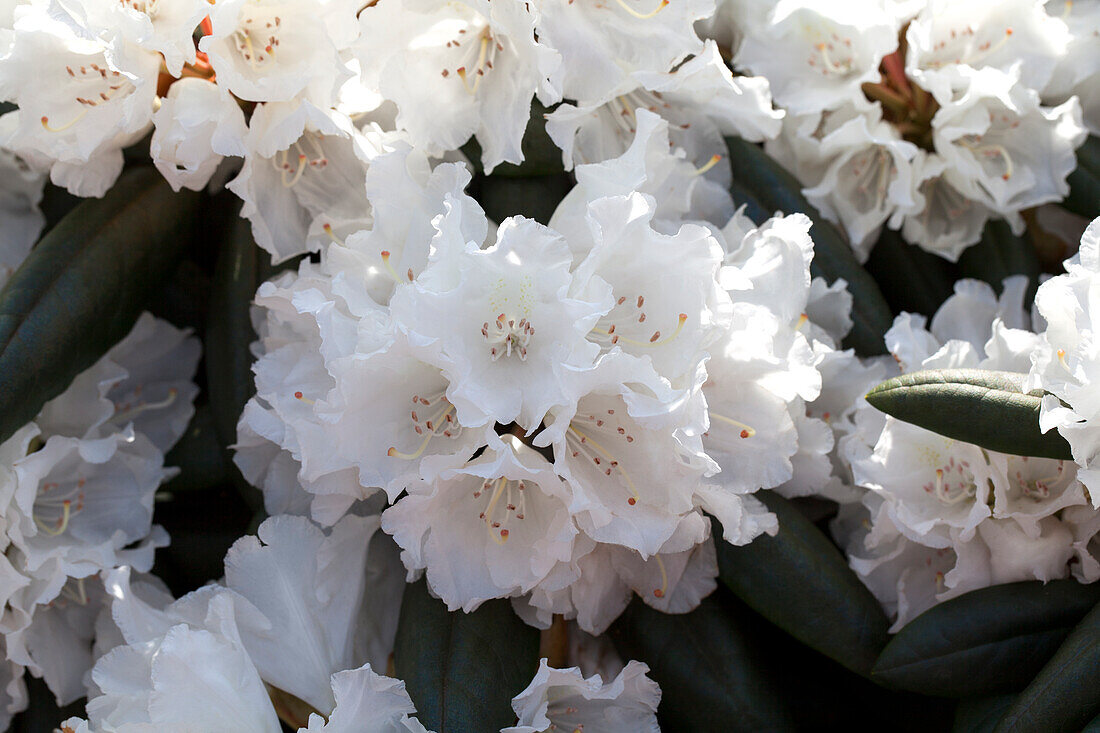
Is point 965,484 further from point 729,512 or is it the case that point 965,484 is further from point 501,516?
point 501,516

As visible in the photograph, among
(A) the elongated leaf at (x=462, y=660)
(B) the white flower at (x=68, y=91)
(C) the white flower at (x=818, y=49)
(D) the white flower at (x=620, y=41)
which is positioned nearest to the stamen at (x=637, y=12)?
(D) the white flower at (x=620, y=41)

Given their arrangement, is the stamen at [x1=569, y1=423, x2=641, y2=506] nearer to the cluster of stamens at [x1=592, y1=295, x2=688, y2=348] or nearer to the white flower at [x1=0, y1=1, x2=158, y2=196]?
the cluster of stamens at [x1=592, y1=295, x2=688, y2=348]

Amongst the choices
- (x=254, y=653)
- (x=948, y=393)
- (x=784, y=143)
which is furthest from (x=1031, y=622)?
(x=254, y=653)

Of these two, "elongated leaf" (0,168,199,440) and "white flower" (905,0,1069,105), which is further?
"white flower" (905,0,1069,105)

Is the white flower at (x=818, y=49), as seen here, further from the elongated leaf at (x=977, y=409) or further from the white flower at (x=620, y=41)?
the elongated leaf at (x=977, y=409)

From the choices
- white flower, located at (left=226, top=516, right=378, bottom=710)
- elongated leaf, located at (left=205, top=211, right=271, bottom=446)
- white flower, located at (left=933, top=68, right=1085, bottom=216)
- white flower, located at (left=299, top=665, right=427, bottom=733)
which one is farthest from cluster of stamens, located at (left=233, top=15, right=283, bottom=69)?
white flower, located at (left=933, top=68, right=1085, bottom=216)
